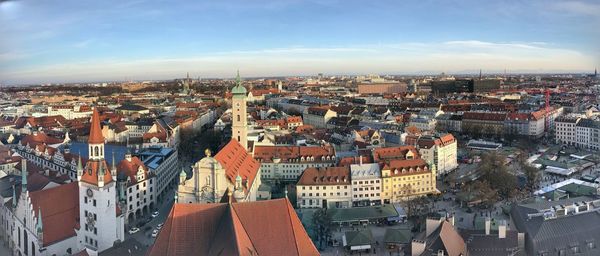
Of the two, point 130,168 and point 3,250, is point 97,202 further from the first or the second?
point 130,168

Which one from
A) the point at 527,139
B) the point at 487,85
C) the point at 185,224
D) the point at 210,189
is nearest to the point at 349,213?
the point at 210,189

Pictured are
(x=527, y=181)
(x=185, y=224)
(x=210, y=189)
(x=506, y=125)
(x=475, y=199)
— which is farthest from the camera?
(x=506, y=125)

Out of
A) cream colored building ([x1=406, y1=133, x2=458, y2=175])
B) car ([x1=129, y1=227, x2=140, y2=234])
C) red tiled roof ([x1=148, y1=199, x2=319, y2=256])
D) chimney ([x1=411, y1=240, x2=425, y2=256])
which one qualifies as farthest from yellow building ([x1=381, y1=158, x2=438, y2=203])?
red tiled roof ([x1=148, y1=199, x2=319, y2=256])

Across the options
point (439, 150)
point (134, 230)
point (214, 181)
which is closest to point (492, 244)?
point (214, 181)

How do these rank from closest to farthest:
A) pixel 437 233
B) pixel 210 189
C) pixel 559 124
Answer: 1. pixel 437 233
2. pixel 210 189
3. pixel 559 124

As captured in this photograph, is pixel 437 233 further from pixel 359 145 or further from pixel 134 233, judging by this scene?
pixel 359 145

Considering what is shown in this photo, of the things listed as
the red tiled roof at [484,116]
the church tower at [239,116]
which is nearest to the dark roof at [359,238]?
the church tower at [239,116]

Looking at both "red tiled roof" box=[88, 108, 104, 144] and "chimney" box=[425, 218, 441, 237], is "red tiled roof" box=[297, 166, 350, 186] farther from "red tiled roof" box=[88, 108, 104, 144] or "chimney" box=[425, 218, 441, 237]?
"red tiled roof" box=[88, 108, 104, 144]
